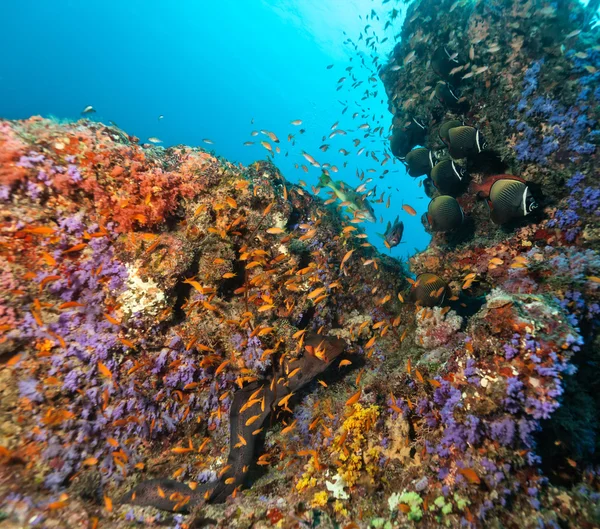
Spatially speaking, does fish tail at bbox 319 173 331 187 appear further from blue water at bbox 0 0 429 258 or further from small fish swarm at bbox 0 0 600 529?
blue water at bbox 0 0 429 258

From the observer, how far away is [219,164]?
5859mm

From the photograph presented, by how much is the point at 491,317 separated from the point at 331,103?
15382cm

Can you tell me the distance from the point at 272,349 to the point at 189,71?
604 feet

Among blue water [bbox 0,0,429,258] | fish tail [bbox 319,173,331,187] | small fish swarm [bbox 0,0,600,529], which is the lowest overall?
small fish swarm [bbox 0,0,600,529]

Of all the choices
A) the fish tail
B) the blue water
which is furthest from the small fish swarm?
the blue water

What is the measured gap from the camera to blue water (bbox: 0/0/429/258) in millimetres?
105938

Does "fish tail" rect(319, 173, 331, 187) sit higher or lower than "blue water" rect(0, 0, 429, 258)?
lower

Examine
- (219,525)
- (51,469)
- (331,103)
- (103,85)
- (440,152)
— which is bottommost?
(219,525)

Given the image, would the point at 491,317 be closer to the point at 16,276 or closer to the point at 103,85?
the point at 16,276

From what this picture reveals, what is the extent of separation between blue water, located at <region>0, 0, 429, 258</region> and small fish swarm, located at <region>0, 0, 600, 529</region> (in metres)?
80.6

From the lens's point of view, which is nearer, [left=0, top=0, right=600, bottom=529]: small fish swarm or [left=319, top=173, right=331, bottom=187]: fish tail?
[left=0, top=0, right=600, bottom=529]: small fish swarm

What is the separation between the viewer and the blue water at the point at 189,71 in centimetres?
10594

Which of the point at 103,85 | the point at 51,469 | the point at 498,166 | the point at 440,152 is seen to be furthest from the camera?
the point at 103,85

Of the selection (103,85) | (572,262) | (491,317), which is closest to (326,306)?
(491,317)
